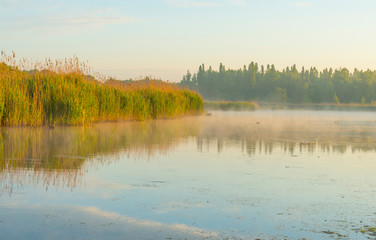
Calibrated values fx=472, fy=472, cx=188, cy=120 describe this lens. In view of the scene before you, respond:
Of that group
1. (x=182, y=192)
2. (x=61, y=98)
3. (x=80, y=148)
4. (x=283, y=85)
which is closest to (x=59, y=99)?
(x=61, y=98)

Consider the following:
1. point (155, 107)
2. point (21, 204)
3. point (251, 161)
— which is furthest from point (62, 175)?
point (155, 107)

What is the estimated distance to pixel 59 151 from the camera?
34.3 feet

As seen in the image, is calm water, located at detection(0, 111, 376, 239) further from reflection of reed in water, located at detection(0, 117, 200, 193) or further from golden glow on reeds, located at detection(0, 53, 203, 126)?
golden glow on reeds, located at detection(0, 53, 203, 126)

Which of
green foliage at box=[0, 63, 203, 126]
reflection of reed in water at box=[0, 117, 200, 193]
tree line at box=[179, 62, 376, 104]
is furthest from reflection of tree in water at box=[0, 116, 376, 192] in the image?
tree line at box=[179, 62, 376, 104]

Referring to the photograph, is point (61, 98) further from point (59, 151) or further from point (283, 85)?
point (283, 85)

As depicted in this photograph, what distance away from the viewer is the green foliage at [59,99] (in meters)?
16.2

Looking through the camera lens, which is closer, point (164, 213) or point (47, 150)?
point (164, 213)

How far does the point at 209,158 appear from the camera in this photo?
1003cm

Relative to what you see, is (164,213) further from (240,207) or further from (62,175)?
(62,175)

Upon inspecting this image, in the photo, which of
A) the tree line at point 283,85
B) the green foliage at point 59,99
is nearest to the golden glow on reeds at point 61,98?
the green foliage at point 59,99

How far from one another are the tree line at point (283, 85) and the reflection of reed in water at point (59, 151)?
116 meters

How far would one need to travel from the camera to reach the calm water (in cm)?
471

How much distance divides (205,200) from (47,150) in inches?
223

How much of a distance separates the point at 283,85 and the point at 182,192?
142 m
